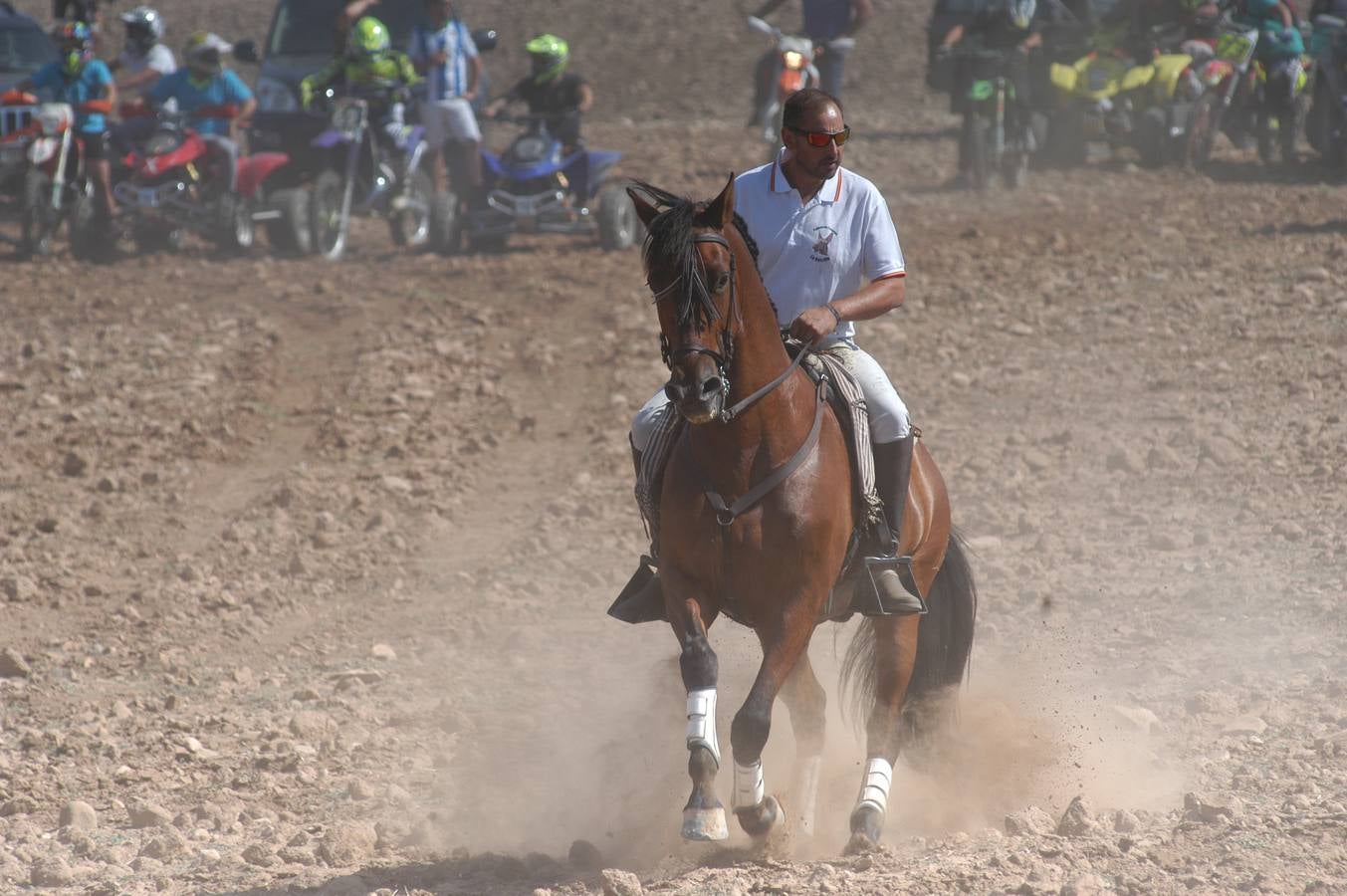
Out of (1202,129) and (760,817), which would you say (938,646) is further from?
(1202,129)

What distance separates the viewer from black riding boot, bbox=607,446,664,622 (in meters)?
5.67

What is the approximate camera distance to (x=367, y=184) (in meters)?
16.2

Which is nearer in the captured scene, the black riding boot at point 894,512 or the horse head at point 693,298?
the horse head at point 693,298

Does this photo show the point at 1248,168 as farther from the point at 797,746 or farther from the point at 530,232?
the point at 797,746

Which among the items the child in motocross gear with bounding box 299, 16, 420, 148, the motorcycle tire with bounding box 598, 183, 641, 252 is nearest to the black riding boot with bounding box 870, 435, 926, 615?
the motorcycle tire with bounding box 598, 183, 641, 252

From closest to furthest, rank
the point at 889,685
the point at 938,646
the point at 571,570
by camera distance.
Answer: the point at 889,685
the point at 938,646
the point at 571,570

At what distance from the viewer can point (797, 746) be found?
602 centimetres

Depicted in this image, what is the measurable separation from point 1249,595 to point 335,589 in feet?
15.3

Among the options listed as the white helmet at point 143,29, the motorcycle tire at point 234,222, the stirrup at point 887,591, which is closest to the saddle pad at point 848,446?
the stirrup at point 887,591

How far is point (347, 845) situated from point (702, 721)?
139 cm

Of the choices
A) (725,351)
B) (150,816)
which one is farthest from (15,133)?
(725,351)

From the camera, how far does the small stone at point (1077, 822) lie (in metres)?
5.38

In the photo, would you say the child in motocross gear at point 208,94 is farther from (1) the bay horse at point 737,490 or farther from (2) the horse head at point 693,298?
(2) the horse head at point 693,298

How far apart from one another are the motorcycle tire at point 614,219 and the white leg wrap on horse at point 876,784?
403 inches
